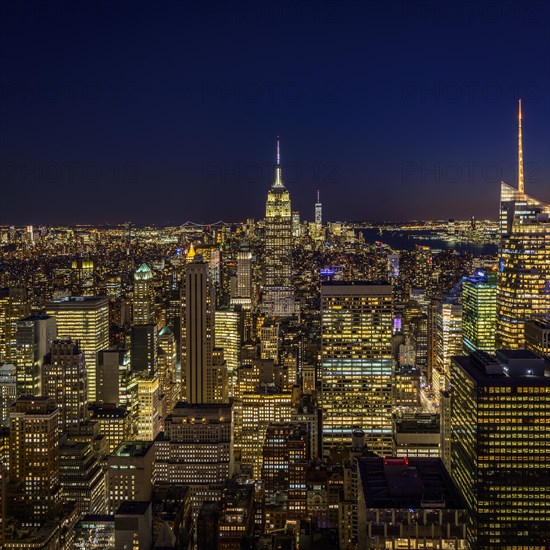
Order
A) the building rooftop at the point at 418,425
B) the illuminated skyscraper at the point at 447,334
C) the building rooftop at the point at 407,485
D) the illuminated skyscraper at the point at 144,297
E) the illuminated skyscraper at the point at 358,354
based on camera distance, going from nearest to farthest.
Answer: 1. the building rooftop at the point at 407,485
2. the building rooftop at the point at 418,425
3. the illuminated skyscraper at the point at 358,354
4. the illuminated skyscraper at the point at 447,334
5. the illuminated skyscraper at the point at 144,297

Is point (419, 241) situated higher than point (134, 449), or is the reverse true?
point (419, 241)

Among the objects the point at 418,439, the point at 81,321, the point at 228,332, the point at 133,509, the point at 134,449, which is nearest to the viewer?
the point at 133,509

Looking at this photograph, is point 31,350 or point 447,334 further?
point 447,334

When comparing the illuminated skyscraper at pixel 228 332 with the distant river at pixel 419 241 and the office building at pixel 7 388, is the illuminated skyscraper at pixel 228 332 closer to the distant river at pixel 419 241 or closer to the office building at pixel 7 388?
the office building at pixel 7 388

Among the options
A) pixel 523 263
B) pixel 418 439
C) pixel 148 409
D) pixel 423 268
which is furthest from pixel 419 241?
pixel 418 439

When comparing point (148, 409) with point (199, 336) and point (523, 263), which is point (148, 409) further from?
point (523, 263)

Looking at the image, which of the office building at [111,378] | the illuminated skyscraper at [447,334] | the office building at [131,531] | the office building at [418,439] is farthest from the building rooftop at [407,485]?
the illuminated skyscraper at [447,334]
